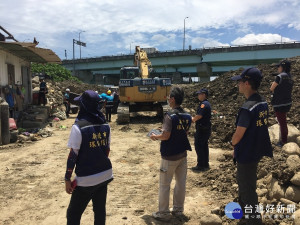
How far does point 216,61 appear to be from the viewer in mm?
39719

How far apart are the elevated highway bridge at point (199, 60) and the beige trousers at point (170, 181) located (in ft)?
69.7

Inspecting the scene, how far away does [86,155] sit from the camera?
9.43 ft

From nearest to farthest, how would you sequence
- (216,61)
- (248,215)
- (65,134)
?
(248,215) < (65,134) < (216,61)

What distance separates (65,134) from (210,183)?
24.5 feet

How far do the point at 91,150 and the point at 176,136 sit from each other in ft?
4.58

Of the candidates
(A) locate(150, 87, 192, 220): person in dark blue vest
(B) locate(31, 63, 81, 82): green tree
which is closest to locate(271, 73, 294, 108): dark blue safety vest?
(A) locate(150, 87, 192, 220): person in dark blue vest

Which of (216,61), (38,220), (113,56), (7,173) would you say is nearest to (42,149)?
(7,173)

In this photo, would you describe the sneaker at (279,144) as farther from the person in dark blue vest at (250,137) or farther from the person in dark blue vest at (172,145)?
the person in dark blue vest at (250,137)

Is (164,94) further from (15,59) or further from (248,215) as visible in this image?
(248,215)

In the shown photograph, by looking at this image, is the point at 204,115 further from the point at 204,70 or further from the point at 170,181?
the point at 204,70

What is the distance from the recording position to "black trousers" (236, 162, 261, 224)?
3172 mm

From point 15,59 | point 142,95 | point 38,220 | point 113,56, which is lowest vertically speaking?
point 38,220

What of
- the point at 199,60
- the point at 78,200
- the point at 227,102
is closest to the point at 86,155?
the point at 78,200

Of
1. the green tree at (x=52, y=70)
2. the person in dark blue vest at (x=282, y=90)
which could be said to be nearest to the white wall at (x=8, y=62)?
the person in dark blue vest at (x=282, y=90)
